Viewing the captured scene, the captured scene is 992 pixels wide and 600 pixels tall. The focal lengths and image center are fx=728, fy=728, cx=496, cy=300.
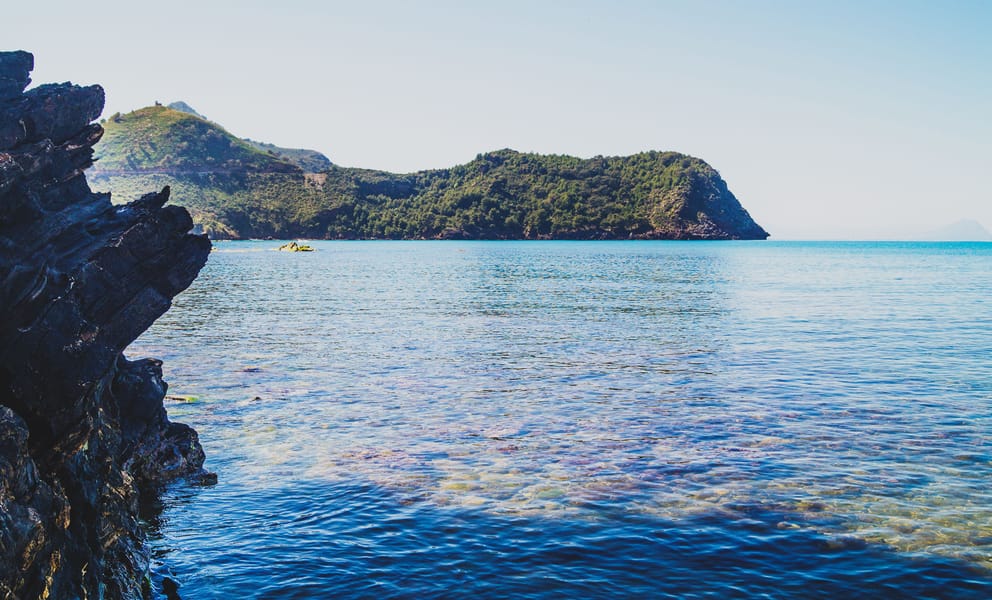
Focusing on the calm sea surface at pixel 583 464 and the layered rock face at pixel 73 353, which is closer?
the layered rock face at pixel 73 353

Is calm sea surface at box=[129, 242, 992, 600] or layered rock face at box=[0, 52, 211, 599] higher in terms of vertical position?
layered rock face at box=[0, 52, 211, 599]

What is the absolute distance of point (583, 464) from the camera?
17.6 m

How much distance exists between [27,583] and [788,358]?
3096cm

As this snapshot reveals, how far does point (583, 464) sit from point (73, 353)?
11.6 m

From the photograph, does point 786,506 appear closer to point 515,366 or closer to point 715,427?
point 715,427

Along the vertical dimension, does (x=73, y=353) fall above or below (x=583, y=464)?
above

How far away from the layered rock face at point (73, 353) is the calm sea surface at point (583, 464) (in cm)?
166

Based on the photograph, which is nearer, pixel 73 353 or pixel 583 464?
pixel 73 353

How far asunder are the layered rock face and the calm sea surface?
65.3 inches

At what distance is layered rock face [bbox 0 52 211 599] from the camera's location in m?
8.41

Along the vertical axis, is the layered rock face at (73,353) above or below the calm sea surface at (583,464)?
above

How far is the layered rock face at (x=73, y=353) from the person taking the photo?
8414 millimetres

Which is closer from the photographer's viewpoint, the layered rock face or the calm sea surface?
the layered rock face

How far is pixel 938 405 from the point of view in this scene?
23.2 m
